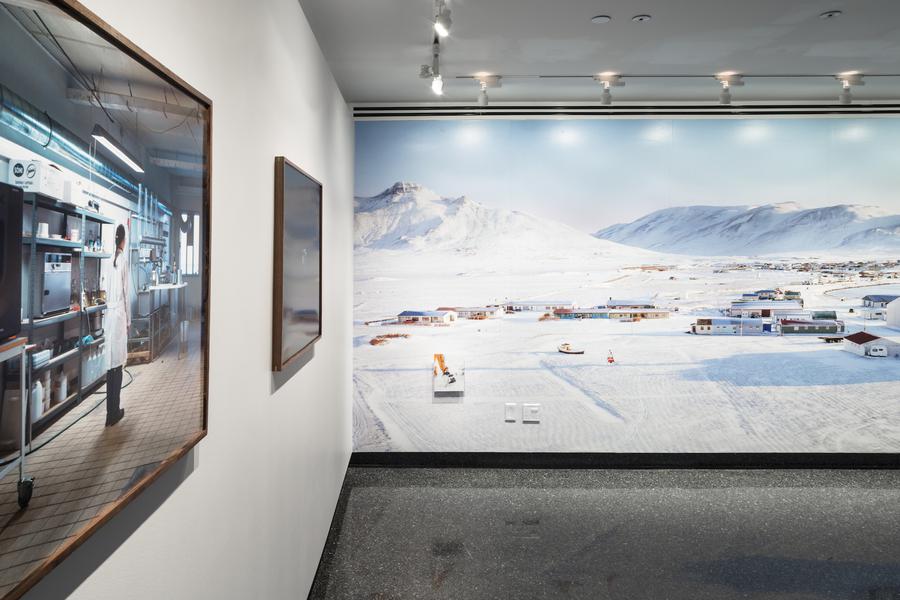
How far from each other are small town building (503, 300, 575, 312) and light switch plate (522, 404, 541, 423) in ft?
2.46

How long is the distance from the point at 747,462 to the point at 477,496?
6.94 ft

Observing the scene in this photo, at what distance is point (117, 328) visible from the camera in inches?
31.7

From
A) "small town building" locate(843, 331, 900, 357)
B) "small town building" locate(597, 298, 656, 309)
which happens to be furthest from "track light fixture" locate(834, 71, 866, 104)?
"small town building" locate(597, 298, 656, 309)

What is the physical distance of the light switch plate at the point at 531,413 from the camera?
3879 millimetres

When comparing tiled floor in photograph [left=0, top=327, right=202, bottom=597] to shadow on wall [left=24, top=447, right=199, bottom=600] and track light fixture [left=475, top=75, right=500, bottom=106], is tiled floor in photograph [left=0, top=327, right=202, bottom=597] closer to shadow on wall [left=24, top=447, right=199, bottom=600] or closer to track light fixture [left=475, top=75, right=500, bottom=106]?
shadow on wall [left=24, top=447, right=199, bottom=600]

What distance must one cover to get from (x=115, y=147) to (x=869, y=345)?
4952mm

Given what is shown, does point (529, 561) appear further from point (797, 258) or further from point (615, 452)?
point (797, 258)

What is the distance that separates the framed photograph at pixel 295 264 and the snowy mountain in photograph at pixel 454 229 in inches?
59.1

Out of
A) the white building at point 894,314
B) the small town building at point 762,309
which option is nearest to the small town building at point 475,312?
the small town building at point 762,309

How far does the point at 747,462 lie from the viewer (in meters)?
3.83

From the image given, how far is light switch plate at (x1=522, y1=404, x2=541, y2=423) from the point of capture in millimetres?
3879

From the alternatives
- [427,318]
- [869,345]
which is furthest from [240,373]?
[869,345]

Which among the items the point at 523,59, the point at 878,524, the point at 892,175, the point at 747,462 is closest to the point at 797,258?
the point at 892,175

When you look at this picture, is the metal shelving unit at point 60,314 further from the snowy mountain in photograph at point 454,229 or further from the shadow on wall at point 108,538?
the snowy mountain in photograph at point 454,229
